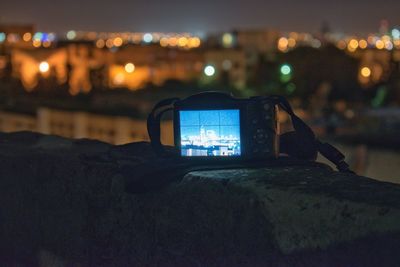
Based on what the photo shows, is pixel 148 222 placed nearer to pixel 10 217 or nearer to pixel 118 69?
pixel 10 217

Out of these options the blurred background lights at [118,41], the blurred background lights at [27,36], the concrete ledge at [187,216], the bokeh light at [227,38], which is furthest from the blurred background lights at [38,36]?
the concrete ledge at [187,216]

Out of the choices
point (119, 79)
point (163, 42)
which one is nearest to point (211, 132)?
point (119, 79)

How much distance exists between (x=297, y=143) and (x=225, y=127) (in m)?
0.44

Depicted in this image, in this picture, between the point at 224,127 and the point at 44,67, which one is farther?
the point at 44,67

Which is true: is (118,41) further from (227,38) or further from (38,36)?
(38,36)

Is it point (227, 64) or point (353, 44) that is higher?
point (353, 44)

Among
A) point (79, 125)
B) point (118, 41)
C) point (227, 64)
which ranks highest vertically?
point (118, 41)

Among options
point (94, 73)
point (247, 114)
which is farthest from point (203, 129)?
point (94, 73)

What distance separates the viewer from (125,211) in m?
3.17

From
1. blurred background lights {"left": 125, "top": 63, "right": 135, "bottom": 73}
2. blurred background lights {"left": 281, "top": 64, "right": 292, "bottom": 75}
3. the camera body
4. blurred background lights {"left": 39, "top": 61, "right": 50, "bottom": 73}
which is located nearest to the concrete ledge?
the camera body

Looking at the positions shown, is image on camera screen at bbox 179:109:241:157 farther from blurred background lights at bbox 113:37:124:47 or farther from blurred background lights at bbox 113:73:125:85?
blurred background lights at bbox 113:37:124:47

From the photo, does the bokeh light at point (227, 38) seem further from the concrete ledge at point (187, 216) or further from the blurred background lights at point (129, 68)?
the concrete ledge at point (187, 216)

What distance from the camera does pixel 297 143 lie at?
3369mm

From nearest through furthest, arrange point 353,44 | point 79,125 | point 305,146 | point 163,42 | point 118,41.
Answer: point 305,146
point 79,125
point 118,41
point 353,44
point 163,42
